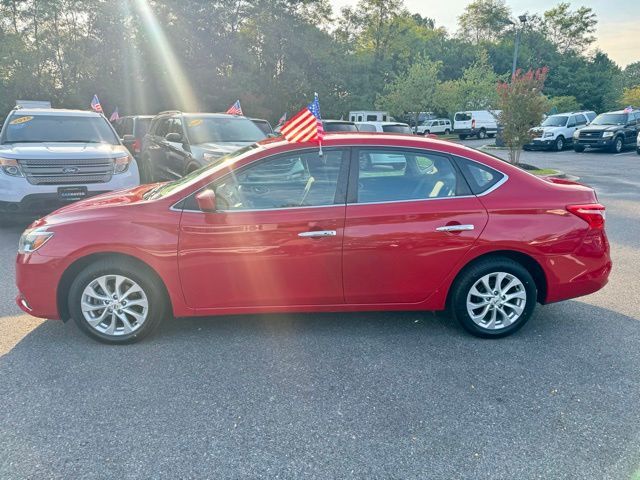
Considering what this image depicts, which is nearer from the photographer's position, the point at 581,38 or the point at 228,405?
the point at 228,405

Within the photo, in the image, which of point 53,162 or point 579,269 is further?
point 53,162

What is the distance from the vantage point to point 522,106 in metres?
14.1

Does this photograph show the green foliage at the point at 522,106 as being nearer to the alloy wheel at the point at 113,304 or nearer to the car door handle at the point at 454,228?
the car door handle at the point at 454,228

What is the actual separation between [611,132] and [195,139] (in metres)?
20.9

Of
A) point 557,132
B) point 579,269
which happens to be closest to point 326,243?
point 579,269

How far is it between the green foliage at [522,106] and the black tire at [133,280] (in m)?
13.3

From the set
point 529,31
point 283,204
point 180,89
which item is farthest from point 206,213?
point 529,31

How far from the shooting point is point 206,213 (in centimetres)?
369

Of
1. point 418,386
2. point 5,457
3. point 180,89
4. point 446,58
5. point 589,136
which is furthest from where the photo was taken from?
point 446,58

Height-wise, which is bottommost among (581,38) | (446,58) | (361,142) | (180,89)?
(361,142)

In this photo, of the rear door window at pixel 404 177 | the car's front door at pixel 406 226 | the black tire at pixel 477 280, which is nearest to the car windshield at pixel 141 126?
the rear door window at pixel 404 177

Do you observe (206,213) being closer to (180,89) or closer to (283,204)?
(283,204)

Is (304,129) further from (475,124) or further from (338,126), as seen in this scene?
(475,124)

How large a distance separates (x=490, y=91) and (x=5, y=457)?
4405 centimetres
